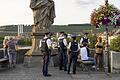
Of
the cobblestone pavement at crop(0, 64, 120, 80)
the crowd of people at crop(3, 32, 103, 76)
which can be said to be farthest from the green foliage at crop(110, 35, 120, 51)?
the cobblestone pavement at crop(0, 64, 120, 80)

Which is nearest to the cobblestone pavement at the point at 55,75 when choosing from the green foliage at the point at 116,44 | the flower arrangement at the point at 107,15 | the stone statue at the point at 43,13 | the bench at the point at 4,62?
the bench at the point at 4,62

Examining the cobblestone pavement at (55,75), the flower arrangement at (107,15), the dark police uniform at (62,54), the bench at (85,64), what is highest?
the flower arrangement at (107,15)

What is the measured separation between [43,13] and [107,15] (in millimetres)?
3510

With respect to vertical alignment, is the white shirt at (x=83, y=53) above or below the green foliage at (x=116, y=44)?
below

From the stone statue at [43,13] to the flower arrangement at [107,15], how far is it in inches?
106

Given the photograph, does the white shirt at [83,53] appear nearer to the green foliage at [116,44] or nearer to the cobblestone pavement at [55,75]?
the cobblestone pavement at [55,75]

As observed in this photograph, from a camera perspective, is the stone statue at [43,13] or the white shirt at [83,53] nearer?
the white shirt at [83,53]

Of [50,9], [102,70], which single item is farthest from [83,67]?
[50,9]

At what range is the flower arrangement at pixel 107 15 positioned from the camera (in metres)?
20.8

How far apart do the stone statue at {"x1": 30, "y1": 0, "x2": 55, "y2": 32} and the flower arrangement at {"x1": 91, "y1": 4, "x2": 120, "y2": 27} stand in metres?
2.69

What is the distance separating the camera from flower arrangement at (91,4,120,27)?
68.1 ft

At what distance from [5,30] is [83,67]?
3648cm

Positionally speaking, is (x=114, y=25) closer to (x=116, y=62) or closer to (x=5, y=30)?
(x=116, y=62)

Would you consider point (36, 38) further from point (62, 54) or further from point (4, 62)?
point (62, 54)
